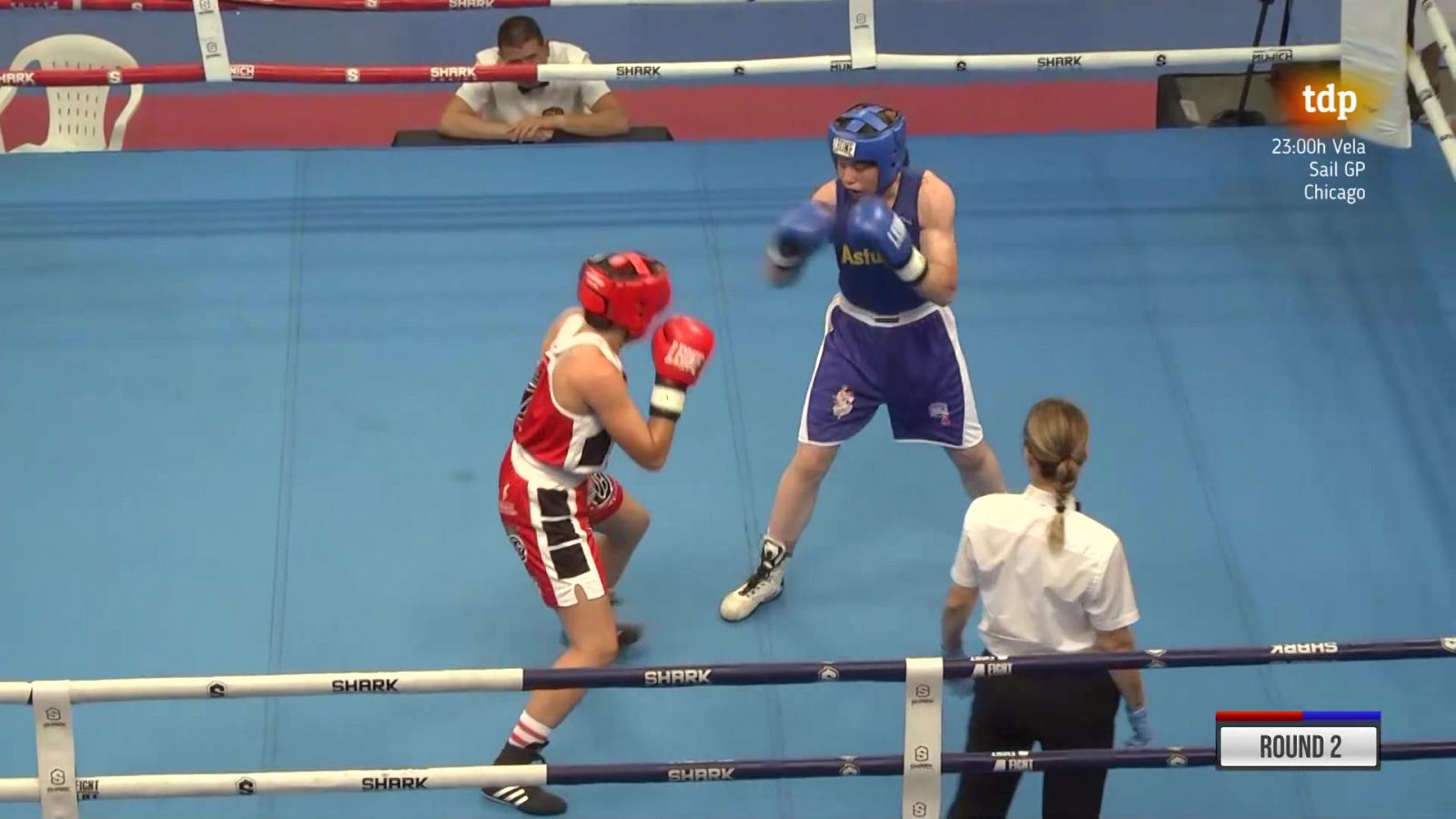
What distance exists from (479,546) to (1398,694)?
2479mm

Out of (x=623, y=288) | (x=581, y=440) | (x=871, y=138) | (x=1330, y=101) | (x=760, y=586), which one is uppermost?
(x=1330, y=101)

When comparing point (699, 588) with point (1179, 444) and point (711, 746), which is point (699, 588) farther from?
point (1179, 444)

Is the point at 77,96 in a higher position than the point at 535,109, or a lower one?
higher

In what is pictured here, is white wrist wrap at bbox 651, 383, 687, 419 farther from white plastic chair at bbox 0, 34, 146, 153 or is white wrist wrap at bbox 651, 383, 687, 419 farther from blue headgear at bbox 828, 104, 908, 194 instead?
white plastic chair at bbox 0, 34, 146, 153

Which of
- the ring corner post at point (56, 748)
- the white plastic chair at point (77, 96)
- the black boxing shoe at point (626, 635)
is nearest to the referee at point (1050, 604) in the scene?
the black boxing shoe at point (626, 635)

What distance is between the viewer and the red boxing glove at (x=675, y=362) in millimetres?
3930

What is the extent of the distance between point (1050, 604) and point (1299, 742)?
534 mm

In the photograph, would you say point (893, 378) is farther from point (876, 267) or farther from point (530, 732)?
point (530, 732)

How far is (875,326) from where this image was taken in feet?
14.9

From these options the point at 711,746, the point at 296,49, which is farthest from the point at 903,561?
the point at 296,49

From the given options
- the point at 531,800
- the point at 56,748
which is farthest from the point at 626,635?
the point at 56,748

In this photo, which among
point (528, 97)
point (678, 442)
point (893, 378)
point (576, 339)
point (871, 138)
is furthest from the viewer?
point (528, 97)

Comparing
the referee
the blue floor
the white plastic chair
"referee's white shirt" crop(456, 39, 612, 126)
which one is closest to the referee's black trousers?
the referee

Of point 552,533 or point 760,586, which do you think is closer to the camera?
point 552,533
